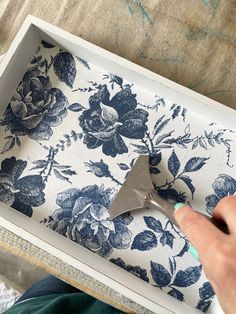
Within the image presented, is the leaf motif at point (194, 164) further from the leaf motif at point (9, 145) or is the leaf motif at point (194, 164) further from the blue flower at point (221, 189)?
the leaf motif at point (9, 145)

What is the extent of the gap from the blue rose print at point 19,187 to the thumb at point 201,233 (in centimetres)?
23

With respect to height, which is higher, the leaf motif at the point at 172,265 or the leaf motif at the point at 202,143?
the leaf motif at the point at 202,143

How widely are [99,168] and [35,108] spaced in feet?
0.37

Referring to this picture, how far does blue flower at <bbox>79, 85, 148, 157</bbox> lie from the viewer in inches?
23.1

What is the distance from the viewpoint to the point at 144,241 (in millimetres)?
554

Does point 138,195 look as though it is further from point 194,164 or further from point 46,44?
point 46,44

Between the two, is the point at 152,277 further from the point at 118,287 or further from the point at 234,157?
the point at 234,157

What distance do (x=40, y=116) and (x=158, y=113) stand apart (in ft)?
0.48

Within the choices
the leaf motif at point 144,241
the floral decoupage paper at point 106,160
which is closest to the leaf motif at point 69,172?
the floral decoupage paper at point 106,160

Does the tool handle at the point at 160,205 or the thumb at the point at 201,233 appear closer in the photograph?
the thumb at the point at 201,233

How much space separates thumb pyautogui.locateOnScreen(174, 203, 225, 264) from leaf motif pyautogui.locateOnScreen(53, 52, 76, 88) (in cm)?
28

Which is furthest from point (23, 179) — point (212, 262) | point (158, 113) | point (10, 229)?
point (212, 262)

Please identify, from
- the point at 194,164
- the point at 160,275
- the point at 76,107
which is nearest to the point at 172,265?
the point at 160,275

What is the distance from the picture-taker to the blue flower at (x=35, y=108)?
0.60 m
